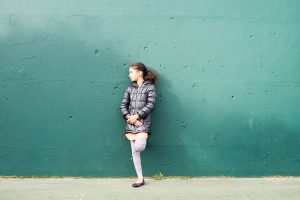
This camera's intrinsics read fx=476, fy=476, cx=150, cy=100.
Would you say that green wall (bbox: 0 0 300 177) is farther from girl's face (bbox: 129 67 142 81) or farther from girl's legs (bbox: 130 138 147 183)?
girl's legs (bbox: 130 138 147 183)

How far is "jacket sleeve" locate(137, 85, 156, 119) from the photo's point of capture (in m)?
6.12

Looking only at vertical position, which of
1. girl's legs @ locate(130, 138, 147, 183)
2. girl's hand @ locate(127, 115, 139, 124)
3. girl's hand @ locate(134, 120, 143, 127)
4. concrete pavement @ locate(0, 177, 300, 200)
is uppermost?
girl's hand @ locate(127, 115, 139, 124)

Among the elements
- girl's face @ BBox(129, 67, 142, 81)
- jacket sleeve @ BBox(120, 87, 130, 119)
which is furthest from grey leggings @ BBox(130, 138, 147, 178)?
girl's face @ BBox(129, 67, 142, 81)

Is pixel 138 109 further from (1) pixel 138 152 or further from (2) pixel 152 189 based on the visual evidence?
(2) pixel 152 189

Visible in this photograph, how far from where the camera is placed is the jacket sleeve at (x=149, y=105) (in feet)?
20.1

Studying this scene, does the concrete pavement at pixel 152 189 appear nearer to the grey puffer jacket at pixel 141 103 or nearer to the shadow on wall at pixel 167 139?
the shadow on wall at pixel 167 139

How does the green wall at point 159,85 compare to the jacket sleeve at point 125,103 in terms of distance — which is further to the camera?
the green wall at point 159,85

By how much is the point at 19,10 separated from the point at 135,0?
5.18 ft

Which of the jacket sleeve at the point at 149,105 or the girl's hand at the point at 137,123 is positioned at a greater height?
the jacket sleeve at the point at 149,105

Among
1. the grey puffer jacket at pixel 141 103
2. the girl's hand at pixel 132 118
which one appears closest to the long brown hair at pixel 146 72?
the grey puffer jacket at pixel 141 103

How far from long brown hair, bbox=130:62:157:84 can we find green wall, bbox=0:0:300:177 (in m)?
0.15

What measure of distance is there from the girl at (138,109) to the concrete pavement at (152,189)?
0.35 meters

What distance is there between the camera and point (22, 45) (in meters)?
6.50

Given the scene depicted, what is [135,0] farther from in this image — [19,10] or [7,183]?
[7,183]
